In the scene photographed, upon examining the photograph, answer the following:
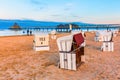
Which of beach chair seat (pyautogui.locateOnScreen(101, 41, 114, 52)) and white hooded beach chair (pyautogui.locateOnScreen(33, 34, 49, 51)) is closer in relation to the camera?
beach chair seat (pyautogui.locateOnScreen(101, 41, 114, 52))

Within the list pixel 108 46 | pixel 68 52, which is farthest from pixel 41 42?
pixel 68 52

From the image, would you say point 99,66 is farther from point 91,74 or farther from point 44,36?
point 44,36

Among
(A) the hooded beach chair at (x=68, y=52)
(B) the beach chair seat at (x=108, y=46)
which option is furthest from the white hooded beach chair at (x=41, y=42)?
(A) the hooded beach chair at (x=68, y=52)

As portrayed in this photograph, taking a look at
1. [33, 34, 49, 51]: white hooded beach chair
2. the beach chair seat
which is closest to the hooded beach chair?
the beach chair seat

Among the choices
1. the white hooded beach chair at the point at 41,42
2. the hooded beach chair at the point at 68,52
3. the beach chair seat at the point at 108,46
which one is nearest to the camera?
the hooded beach chair at the point at 68,52

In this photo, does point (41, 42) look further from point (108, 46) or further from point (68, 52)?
point (68, 52)

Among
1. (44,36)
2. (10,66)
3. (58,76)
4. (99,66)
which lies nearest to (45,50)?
(44,36)

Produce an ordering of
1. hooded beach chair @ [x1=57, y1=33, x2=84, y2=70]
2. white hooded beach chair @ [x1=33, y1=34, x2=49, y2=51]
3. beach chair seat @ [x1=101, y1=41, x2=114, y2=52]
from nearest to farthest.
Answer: hooded beach chair @ [x1=57, y1=33, x2=84, y2=70], beach chair seat @ [x1=101, y1=41, x2=114, y2=52], white hooded beach chair @ [x1=33, y1=34, x2=49, y2=51]

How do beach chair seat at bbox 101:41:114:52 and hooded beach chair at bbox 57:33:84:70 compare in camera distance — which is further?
beach chair seat at bbox 101:41:114:52

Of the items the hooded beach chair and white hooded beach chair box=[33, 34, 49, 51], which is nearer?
the hooded beach chair

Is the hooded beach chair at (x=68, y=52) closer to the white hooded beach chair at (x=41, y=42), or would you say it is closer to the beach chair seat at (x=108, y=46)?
the beach chair seat at (x=108, y=46)

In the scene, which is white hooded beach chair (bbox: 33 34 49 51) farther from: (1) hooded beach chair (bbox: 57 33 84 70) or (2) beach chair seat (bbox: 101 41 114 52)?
(1) hooded beach chair (bbox: 57 33 84 70)

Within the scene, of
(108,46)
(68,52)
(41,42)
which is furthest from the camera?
(41,42)

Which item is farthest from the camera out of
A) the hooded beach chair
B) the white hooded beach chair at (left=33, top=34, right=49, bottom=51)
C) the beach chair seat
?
the white hooded beach chair at (left=33, top=34, right=49, bottom=51)
